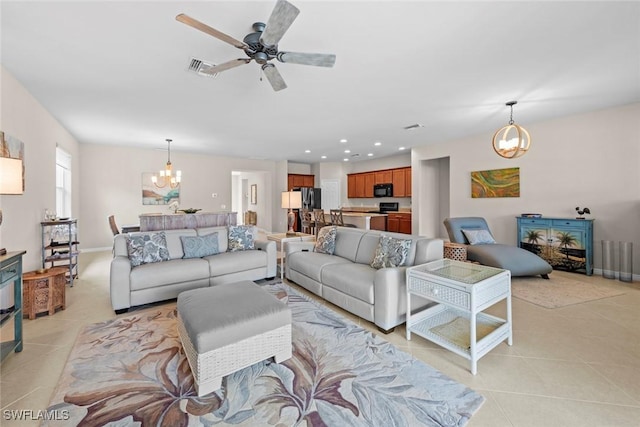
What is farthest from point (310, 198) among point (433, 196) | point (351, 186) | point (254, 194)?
point (433, 196)

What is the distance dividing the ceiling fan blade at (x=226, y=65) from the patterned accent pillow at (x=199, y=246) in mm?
2205

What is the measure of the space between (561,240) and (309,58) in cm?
495

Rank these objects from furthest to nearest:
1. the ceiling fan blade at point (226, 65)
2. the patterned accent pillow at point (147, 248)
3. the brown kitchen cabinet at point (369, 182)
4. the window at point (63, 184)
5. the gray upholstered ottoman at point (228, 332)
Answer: the brown kitchen cabinet at point (369, 182)
the window at point (63, 184)
the patterned accent pillow at point (147, 248)
the ceiling fan blade at point (226, 65)
the gray upholstered ottoman at point (228, 332)

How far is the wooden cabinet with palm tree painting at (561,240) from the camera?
421 cm

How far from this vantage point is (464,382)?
71.5 inches

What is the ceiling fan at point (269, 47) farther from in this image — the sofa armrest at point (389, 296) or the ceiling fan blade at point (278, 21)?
the sofa armrest at point (389, 296)

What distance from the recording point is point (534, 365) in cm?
199

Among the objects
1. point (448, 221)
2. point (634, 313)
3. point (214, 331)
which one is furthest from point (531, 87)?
point (214, 331)

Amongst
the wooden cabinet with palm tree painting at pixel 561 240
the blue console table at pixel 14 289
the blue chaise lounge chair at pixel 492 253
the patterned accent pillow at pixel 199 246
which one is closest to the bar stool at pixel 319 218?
the blue chaise lounge chair at pixel 492 253

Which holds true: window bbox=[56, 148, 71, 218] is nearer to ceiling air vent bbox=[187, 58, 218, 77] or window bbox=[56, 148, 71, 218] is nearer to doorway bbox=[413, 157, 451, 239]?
ceiling air vent bbox=[187, 58, 218, 77]

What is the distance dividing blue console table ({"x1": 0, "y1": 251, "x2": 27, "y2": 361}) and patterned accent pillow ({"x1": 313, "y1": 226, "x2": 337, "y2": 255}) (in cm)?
295

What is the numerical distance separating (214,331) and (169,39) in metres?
2.37

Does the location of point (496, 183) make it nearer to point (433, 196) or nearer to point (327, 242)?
point (433, 196)

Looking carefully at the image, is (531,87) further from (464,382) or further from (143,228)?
(143,228)
